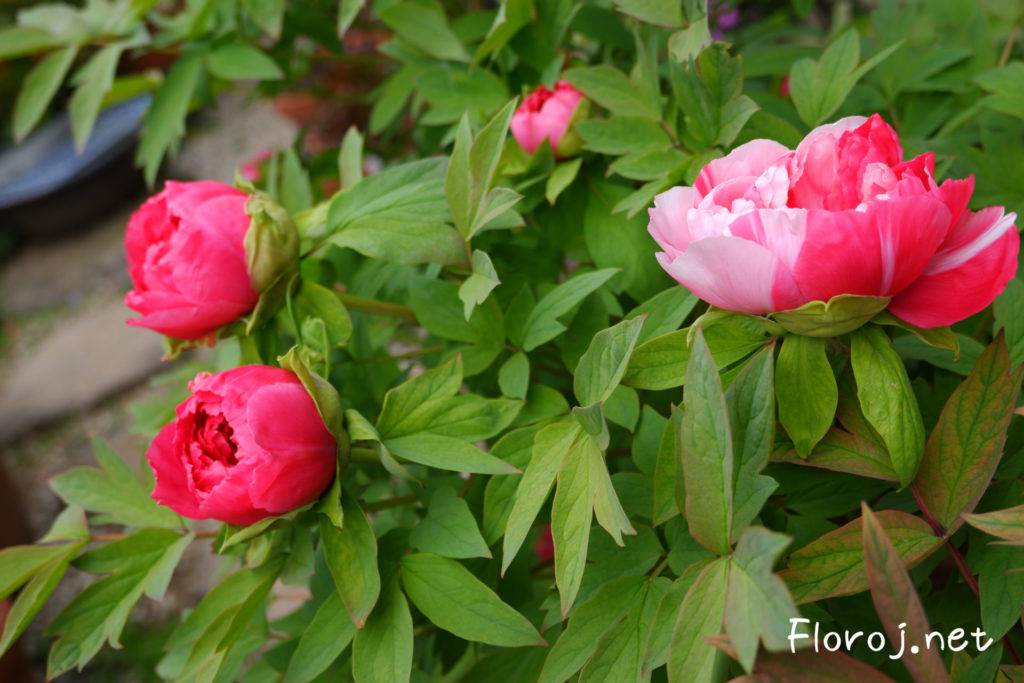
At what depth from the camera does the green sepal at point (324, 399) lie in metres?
0.44

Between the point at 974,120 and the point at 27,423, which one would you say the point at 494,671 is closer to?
the point at 974,120

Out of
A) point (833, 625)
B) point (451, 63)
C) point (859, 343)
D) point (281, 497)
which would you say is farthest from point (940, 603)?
point (451, 63)

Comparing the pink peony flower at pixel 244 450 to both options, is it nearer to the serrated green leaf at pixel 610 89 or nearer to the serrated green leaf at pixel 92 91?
the serrated green leaf at pixel 610 89

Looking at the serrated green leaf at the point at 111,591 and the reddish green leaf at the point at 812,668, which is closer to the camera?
the reddish green leaf at the point at 812,668

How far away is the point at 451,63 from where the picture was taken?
0.68 metres

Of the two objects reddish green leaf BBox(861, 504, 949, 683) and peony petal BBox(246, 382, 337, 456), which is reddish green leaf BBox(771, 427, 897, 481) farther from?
peony petal BBox(246, 382, 337, 456)

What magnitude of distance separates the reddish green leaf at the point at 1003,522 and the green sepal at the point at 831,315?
0.30ft

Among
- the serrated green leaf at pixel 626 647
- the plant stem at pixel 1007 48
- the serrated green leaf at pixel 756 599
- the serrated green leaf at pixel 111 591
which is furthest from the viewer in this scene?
the plant stem at pixel 1007 48

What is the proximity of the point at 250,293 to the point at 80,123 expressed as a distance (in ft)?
1.16

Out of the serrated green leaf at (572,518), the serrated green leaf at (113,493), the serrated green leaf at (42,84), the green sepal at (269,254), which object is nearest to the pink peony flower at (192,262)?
the green sepal at (269,254)

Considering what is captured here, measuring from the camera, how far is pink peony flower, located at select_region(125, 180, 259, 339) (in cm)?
49

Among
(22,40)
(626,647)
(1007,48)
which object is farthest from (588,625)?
(22,40)

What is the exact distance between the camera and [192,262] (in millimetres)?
484

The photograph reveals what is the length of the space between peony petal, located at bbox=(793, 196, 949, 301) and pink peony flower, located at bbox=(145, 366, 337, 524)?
25 cm
